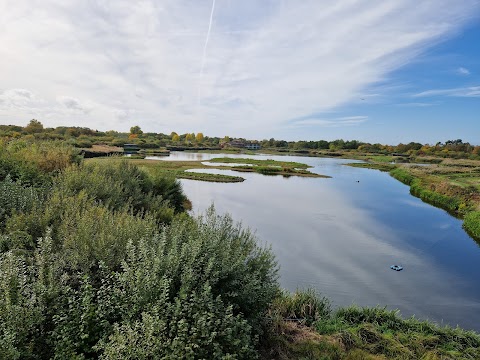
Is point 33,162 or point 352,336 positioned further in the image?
point 33,162

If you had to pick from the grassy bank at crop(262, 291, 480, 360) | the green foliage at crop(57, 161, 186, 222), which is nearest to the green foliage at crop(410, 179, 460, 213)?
the grassy bank at crop(262, 291, 480, 360)

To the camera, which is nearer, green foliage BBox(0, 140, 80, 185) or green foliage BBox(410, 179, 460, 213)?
green foliage BBox(0, 140, 80, 185)

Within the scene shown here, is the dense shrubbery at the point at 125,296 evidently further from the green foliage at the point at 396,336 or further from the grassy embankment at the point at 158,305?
the green foliage at the point at 396,336

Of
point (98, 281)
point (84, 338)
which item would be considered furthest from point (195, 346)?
point (98, 281)

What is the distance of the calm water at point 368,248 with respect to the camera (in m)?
11.4

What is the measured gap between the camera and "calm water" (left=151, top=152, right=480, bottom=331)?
1135cm

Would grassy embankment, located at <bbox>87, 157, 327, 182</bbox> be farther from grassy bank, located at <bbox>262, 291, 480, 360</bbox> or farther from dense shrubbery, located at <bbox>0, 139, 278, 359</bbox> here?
dense shrubbery, located at <bbox>0, 139, 278, 359</bbox>

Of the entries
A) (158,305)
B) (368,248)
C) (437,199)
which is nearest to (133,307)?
(158,305)

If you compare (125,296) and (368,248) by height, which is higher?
(125,296)

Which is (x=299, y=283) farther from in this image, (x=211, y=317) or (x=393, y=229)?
(x=393, y=229)

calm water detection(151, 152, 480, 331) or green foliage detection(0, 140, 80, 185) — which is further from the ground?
green foliage detection(0, 140, 80, 185)

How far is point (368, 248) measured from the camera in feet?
55.7

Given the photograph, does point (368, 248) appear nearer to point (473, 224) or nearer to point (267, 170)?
point (473, 224)

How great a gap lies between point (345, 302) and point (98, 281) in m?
8.63
